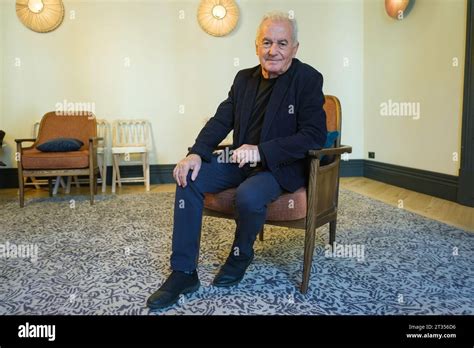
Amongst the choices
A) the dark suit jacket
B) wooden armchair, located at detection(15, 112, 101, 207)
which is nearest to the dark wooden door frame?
the dark suit jacket

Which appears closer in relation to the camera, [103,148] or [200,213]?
[200,213]

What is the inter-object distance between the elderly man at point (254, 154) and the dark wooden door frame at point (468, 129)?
219cm

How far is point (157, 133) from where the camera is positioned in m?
5.04

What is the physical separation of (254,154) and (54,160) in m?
2.79

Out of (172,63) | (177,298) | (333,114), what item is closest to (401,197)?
(333,114)

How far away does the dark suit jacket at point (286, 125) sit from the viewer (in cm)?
171

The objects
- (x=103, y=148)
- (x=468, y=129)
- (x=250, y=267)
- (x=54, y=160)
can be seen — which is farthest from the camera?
(x=103, y=148)

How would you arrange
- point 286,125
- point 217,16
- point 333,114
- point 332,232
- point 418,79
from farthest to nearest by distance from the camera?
point 217,16, point 418,79, point 332,232, point 333,114, point 286,125

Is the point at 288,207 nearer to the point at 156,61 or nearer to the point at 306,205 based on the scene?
the point at 306,205

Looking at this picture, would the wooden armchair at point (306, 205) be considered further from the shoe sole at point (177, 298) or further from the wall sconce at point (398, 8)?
the wall sconce at point (398, 8)

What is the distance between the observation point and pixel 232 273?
1774mm

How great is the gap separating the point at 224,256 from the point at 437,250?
49.1 inches
